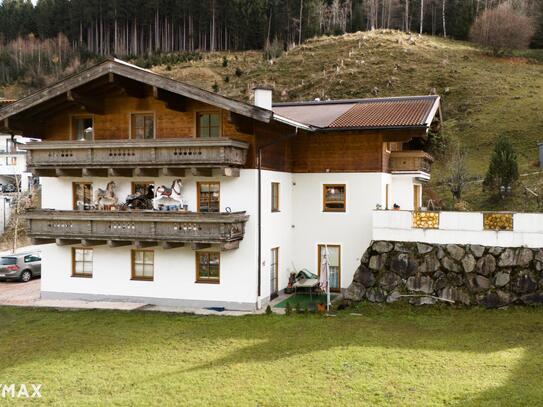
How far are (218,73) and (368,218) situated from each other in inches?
2526

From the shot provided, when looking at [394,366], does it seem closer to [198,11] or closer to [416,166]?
[416,166]

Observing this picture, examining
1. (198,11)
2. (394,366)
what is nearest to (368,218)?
(394,366)

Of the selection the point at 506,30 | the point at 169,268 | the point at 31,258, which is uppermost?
the point at 506,30

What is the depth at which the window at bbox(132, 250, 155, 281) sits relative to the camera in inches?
893

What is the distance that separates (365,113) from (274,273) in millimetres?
8438

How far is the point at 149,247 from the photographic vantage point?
22.2 m

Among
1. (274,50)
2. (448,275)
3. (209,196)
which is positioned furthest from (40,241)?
(274,50)

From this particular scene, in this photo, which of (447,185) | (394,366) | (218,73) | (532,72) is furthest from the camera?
(218,73)

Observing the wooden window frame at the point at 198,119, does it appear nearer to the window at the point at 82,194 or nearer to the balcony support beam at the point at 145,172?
the balcony support beam at the point at 145,172

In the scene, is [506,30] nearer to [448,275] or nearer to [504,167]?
[504,167]

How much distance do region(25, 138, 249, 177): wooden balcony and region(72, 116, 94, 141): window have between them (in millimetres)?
1670

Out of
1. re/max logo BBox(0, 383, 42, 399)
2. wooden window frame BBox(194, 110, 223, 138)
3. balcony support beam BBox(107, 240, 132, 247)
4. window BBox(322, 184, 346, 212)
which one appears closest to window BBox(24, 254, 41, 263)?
balcony support beam BBox(107, 240, 132, 247)

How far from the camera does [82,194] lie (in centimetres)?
2352

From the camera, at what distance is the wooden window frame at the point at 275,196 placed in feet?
75.6
